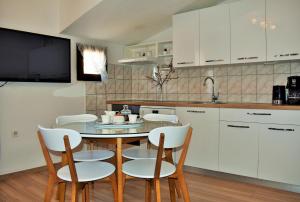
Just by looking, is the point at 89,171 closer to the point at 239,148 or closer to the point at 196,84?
the point at 239,148

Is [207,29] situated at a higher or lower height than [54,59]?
higher

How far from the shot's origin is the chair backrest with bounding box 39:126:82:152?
1.71 metres

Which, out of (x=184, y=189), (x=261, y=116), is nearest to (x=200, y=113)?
(x=261, y=116)

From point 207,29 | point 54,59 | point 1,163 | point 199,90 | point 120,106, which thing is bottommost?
point 1,163

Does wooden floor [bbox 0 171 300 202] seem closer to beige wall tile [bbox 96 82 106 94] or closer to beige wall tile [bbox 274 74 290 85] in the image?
beige wall tile [bbox 274 74 290 85]

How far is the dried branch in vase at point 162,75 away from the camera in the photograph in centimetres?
433

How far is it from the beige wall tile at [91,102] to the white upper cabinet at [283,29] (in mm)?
2626

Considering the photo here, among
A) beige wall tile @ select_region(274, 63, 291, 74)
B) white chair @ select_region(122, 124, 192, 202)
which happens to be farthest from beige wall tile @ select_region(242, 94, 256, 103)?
white chair @ select_region(122, 124, 192, 202)

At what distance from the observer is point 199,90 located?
400 centimetres

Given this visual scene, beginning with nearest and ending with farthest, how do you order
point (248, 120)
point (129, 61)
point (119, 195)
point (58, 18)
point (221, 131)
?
point (119, 195), point (248, 120), point (221, 131), point (58, 18), point (129, 61)

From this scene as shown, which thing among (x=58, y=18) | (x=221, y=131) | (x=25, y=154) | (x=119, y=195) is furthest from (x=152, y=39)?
(x=119, y=195)

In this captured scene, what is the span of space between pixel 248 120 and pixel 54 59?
8.71 feet

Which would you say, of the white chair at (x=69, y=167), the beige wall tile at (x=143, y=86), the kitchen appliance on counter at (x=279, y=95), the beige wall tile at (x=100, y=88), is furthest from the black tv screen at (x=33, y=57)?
the kitchen appliance on counter at (x=279, y=95)

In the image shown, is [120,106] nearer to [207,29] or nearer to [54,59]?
[54,59]
